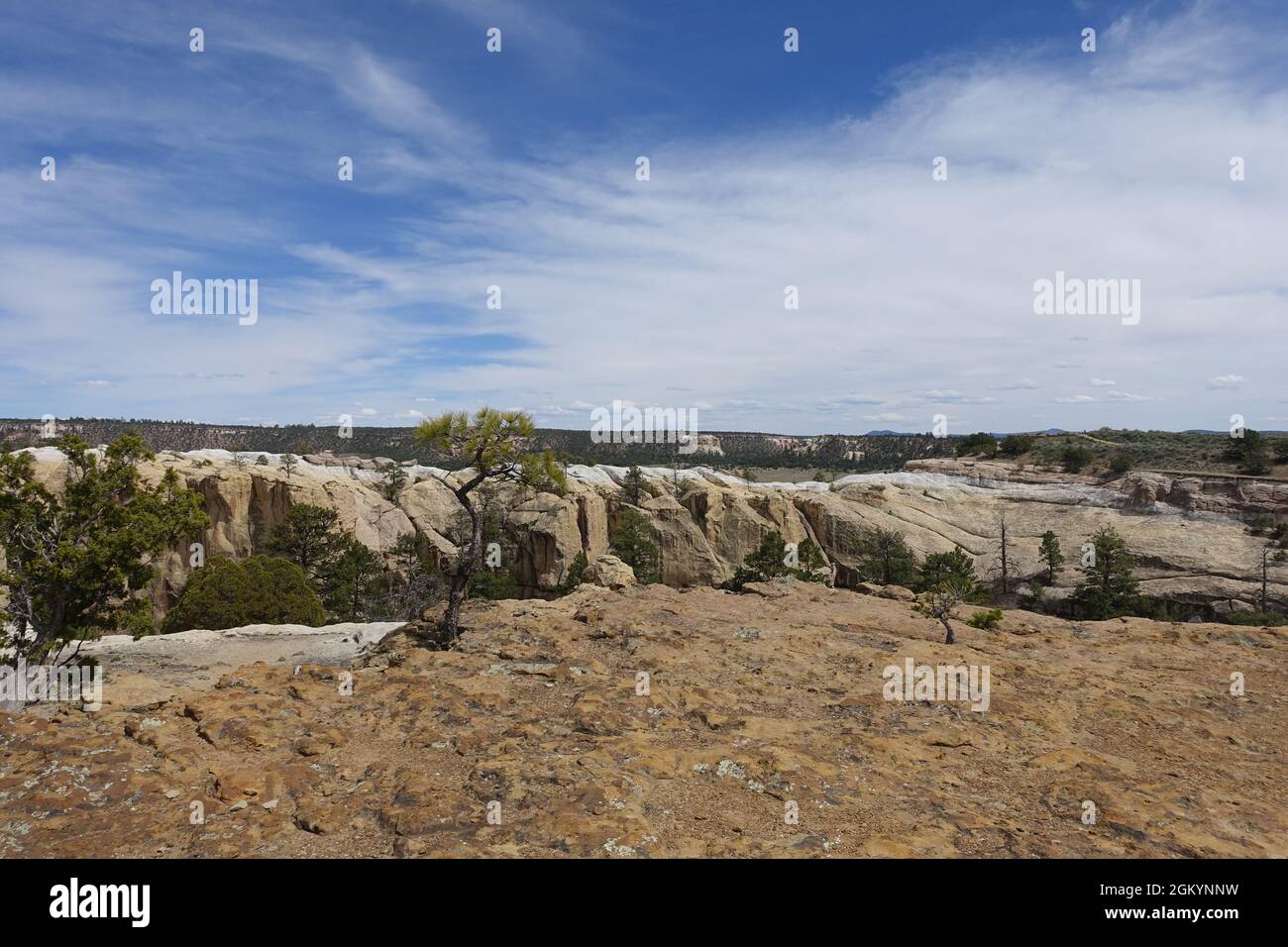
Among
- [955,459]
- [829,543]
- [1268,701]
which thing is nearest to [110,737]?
[1268,701]

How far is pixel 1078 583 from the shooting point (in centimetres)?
3803

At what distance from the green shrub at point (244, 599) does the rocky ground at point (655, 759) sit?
52.4 feet

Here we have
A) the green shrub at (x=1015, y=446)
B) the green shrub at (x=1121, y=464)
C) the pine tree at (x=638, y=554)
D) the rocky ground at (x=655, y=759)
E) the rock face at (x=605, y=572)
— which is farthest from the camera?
the green shrub at (x=1015, y=446)

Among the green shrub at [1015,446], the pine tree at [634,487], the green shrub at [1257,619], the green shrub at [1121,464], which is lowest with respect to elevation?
the green shrub at [1257,619]

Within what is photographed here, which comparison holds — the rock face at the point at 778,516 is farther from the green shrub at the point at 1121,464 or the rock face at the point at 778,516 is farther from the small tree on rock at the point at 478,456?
the small tree on rock at the point at 478,456

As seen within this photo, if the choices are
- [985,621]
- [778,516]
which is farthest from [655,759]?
[778,516]

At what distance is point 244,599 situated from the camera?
84.9 ft

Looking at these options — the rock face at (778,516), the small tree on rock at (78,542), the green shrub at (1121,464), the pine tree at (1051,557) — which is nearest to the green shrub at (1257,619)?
the rock face at (778,516)

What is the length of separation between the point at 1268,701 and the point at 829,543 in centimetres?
4029

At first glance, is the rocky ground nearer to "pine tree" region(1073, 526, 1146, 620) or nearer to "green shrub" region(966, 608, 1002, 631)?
"green shrub" region(966, 608, 1002, 631)

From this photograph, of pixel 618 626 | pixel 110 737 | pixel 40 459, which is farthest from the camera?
pixel 40 459

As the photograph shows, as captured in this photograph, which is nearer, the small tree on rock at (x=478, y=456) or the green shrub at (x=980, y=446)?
the small tree on rock at (x=478, y=456)

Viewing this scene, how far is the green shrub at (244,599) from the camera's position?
25312 millimetres
